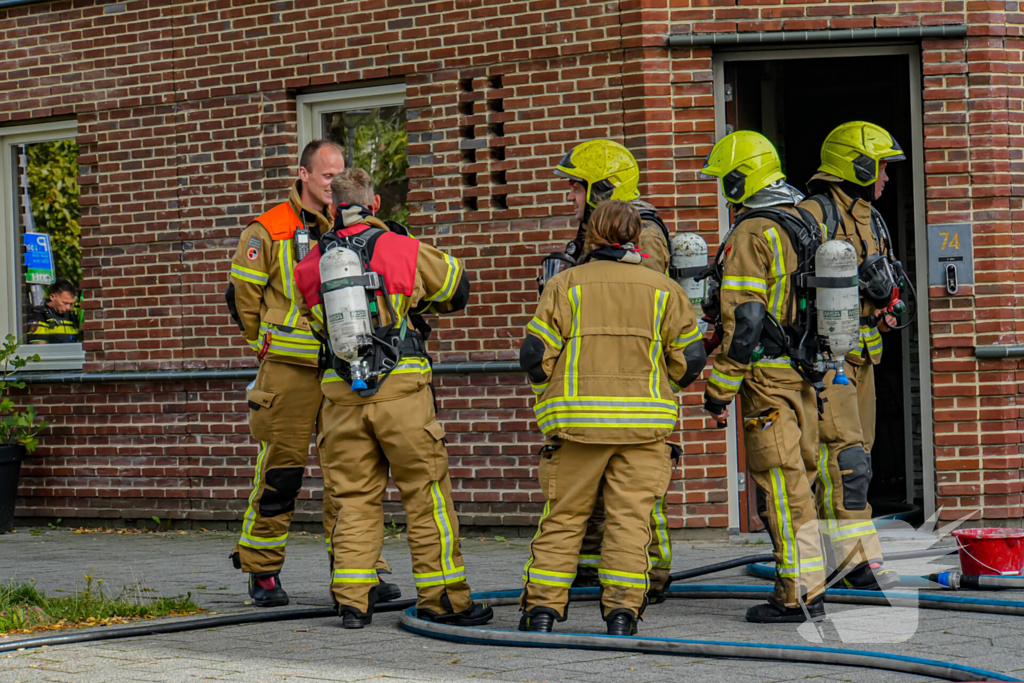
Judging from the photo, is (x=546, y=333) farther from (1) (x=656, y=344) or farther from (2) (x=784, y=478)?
(2) (x=784, y=478)

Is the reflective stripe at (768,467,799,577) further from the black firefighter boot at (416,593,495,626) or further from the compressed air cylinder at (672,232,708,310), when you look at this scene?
the black firefighter boot at (416,593,495,626)

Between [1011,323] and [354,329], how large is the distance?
15.6 ft

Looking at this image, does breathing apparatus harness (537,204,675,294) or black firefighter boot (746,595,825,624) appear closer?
black firefighter boot (746,595,825,624)

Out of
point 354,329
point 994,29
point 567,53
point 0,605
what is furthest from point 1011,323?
point 0,605

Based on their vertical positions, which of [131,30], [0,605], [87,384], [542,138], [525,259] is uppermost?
[131,30]

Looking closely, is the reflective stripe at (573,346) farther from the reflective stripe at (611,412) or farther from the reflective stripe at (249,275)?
the reflective stripe at (249,275)

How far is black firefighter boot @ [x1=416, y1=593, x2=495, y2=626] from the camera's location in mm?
6230

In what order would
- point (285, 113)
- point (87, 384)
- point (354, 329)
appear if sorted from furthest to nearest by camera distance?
point (87, 384) → point (285, 113) → point (354, 329)

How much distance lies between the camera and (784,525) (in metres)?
6.09

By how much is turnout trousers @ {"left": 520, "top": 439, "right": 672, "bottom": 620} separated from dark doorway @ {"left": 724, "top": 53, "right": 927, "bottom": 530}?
4.37 meters

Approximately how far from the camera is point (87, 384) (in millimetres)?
11141

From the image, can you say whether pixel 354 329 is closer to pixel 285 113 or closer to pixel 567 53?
pixel 567 53

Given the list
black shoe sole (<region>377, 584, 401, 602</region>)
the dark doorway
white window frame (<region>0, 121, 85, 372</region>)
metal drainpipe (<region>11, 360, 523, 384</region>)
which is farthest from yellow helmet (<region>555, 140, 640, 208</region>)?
white window frame (<region>0, 121, 85, 372</region>)

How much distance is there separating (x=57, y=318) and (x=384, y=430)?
6.27 meters
